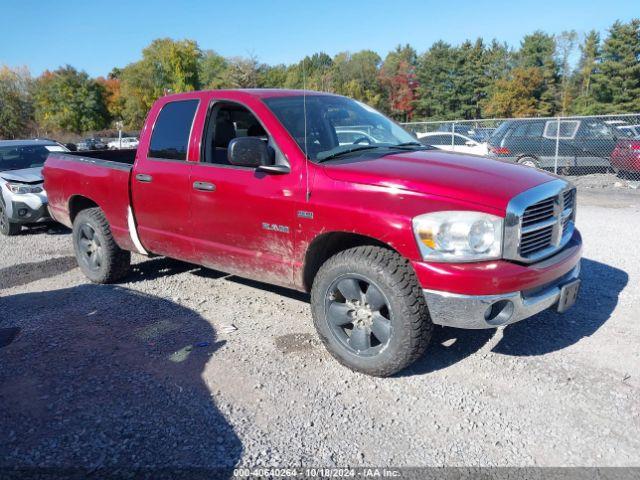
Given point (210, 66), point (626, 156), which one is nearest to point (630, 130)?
point (626, 156)

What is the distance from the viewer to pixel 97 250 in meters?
5.78

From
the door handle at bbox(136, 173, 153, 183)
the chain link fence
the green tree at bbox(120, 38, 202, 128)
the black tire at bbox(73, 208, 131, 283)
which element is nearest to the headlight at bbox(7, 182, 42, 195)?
the black tire at bbox(73, 208, 131, 283)

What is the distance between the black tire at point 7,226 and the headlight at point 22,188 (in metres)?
0.47

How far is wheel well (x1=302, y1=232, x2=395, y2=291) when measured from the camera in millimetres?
3656

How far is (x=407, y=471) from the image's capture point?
8.64 ft

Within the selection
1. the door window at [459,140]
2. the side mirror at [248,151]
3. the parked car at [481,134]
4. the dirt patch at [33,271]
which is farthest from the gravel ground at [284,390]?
the door window at [459,140]

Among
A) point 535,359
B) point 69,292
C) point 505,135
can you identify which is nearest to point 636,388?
point 535,359

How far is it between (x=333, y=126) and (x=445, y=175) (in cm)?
137

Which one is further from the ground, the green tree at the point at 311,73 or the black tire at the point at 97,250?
the green tree at the point at 311,73

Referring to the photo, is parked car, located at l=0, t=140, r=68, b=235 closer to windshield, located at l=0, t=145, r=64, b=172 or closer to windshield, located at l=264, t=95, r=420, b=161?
windshield, located at l=0, t=145, r=64, b=172

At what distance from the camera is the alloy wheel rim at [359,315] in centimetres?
345

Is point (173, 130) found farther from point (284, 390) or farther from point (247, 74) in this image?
point (247, 74)

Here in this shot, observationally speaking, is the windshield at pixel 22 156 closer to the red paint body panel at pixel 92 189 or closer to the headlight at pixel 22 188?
the headlight at pixel 22 188

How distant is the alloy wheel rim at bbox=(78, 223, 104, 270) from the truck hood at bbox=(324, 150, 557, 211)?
3.29 meters
